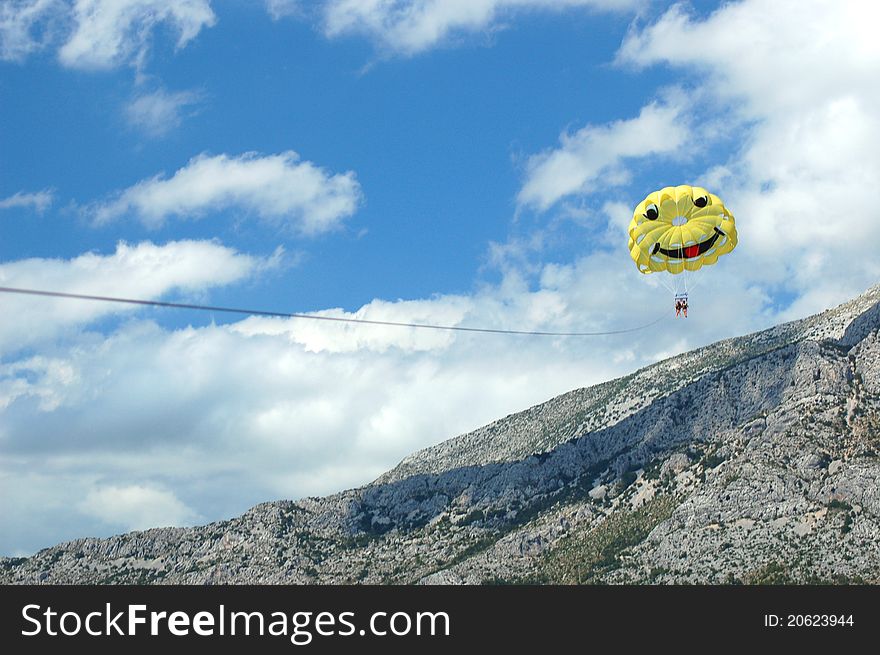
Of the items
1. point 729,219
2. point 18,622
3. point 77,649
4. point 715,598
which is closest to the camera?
point 77,649

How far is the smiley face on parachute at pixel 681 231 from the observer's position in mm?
122875

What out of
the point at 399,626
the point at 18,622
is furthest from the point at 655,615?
the point at 18,622

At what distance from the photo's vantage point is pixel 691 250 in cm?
12338

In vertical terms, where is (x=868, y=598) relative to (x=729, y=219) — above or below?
below

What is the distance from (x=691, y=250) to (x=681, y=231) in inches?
99.4

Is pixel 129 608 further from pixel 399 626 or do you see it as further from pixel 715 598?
pixel 715 598

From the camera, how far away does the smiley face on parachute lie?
123 metres

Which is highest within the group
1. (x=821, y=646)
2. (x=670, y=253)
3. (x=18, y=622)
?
(x=670, y=253)

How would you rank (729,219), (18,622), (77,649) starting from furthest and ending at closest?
(729,219), (18,622), (77,649)

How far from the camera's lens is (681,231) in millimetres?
122875

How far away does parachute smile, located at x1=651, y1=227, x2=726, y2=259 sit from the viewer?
12300 cm

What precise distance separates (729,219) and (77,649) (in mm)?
82291

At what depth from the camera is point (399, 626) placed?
295 feet

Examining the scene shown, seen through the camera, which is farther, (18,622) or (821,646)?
(821,646)
